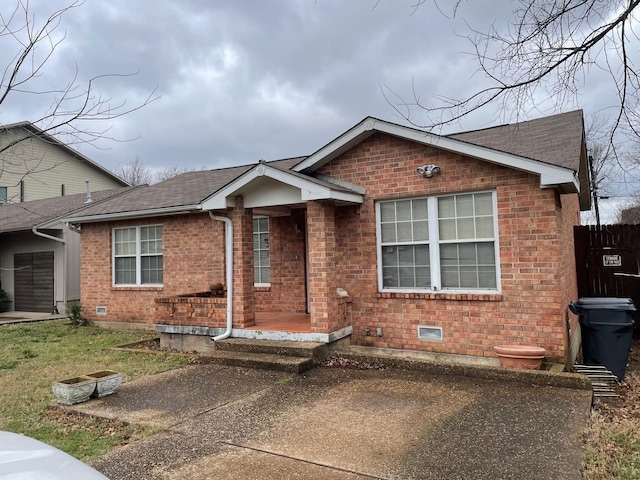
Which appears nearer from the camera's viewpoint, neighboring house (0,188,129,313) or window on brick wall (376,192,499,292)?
window on brick wall (376,192,499,292)

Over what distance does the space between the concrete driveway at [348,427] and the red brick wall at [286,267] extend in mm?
3315

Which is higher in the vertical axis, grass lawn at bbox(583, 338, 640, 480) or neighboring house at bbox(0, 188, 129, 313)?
neighboring house at bbox(0, 188, 129, 313)

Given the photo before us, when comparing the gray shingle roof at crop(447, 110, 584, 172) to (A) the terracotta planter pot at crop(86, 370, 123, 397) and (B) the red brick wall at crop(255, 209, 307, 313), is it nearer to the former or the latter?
(B) the red brick wall at crop(255, 209, 307, 313)

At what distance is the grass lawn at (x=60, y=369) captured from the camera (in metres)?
4.53

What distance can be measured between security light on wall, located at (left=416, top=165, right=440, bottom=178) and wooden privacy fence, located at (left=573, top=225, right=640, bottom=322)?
17.6 ft

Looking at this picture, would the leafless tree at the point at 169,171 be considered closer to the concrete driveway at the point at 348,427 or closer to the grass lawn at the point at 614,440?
the concrete driveway at the point at 348,427

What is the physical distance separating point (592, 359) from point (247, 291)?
5.70 metres

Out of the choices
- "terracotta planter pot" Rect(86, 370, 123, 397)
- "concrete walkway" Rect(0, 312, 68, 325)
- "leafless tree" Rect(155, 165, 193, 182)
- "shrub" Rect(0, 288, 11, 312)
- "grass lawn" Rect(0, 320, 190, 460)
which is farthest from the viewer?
"leafless tree" Rect(155, 165, 193, 182)

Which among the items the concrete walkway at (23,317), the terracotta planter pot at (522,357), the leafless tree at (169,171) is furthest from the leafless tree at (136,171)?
the terracotta planter pot at (522,357)

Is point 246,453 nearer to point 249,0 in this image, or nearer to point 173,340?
Answer: point 249,0

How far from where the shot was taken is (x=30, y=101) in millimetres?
3865

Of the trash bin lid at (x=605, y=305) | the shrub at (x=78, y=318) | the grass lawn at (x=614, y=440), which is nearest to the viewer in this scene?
the grass lawn at (x=614, y=440)

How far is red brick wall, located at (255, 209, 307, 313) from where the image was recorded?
9656 millimetres

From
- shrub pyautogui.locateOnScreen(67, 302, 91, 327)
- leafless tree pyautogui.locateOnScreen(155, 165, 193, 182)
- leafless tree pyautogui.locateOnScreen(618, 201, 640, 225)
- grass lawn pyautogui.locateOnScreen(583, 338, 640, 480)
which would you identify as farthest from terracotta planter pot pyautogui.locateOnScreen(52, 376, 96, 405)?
leafless tree pyautogui.locateOnScreen(155, 165, 193, 182)
